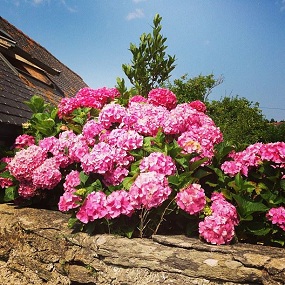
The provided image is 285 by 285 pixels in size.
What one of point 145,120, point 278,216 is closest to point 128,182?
point 145,120

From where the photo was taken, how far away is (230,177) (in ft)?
9.84

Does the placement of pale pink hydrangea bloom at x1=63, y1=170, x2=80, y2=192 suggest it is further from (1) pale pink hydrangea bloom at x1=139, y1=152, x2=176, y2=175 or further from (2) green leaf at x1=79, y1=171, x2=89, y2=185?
(1) pale pink hydrangea bloom at x1=139, y1=152, x2=176, y2=175

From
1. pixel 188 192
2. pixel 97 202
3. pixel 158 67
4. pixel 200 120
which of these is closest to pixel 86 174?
pixel 97 202

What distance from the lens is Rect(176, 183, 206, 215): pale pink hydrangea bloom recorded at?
2.51 meters

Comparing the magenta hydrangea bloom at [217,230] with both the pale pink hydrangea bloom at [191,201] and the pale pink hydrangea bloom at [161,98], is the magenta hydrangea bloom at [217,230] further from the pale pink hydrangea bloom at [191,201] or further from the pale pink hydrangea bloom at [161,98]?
the pale pink hydrangea bloom at [161,98]

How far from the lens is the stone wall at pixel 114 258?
214 cm

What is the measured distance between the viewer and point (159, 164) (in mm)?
2680

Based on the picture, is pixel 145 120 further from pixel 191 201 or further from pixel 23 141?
pixel 23 141

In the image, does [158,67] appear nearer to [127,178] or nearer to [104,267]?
[127,178]

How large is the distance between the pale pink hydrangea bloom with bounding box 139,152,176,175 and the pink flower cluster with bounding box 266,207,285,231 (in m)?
0.98

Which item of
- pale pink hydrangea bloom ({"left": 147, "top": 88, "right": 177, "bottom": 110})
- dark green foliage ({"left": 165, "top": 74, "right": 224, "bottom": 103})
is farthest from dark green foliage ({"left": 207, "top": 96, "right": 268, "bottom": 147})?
pale pink hydrangea bloom ({"left": 147, "top": 88, "right": 177, "bottom": 110})

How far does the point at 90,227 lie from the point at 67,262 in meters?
0.43

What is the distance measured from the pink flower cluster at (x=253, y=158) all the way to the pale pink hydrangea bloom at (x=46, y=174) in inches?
77.7

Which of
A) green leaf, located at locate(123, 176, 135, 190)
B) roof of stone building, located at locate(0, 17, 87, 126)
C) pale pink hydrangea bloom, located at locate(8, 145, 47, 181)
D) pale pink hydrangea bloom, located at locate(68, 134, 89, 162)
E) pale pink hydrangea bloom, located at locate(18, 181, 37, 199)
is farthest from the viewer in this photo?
roof of stone building, located at locate(0, 17, 87, 126)
